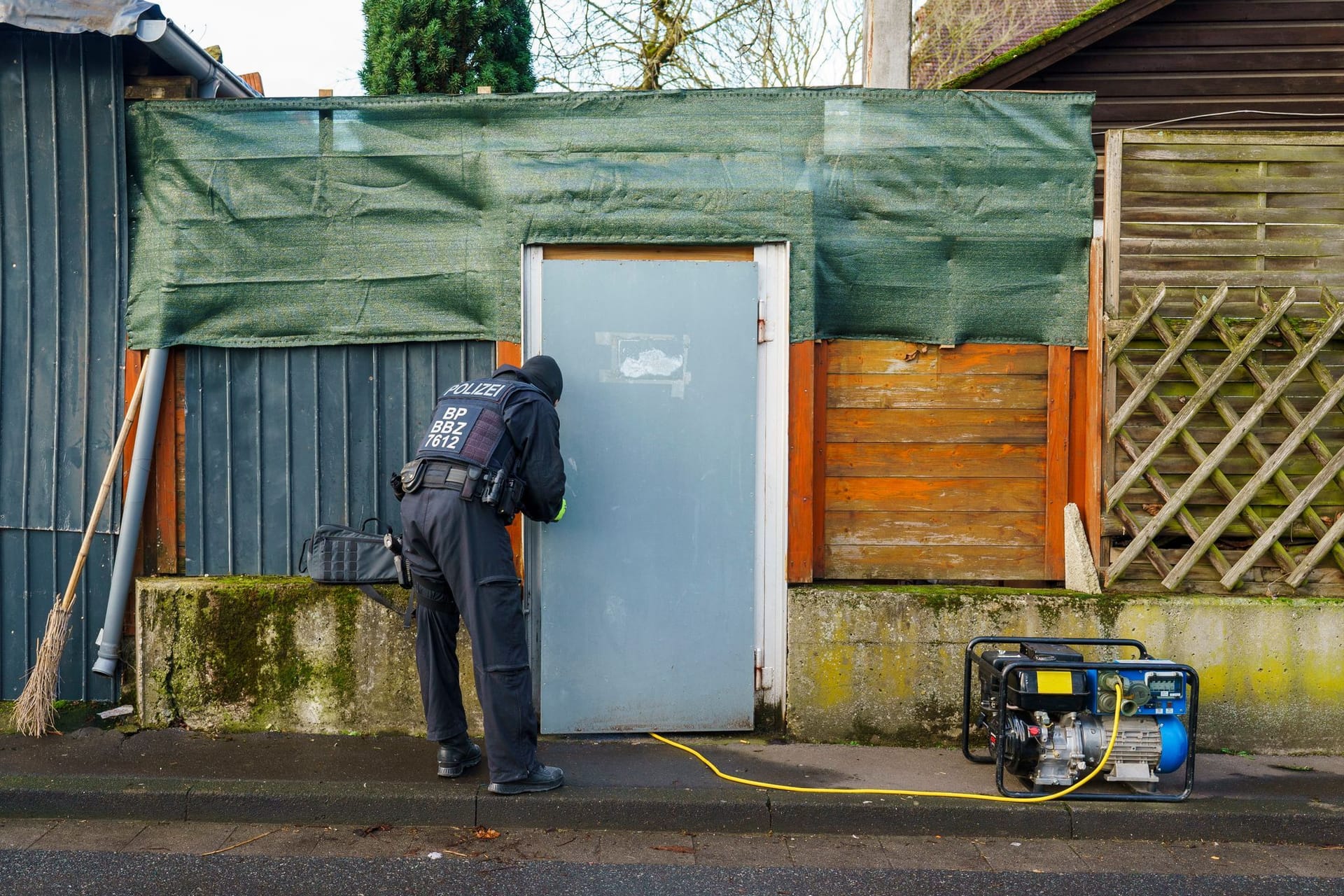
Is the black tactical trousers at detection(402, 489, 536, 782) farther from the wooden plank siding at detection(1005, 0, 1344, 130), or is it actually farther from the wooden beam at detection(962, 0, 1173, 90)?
the wooden plank siding at detection(1005, 0, 1344, 130)

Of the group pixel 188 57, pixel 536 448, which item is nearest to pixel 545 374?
pixel 536 448

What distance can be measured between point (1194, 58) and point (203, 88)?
7.70 metres

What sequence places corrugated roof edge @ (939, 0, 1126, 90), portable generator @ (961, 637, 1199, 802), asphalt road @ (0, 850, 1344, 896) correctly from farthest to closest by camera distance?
corrugated roof edge @ (939, 0, 1126, 90) < portable generator @ (961, 637, 1199, 802) < asphalt road @ (0, 850, 1344, 896)

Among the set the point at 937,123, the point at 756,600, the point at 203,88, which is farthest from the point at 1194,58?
the point at 203,88

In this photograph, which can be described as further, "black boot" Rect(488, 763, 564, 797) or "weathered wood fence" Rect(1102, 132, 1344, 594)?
"weathered wood fence" Rect(1102, 132, 1344, 594)

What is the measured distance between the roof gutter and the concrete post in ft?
11.6

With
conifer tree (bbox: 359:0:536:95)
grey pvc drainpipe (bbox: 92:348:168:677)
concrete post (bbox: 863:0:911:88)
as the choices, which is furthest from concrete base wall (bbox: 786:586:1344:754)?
conifer tree (bbox: 359:0:536:95)

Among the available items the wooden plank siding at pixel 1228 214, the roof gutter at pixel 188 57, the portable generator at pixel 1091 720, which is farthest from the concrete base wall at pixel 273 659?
the wooden plank siding at pixel 1228 214

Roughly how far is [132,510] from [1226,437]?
18.0 feet

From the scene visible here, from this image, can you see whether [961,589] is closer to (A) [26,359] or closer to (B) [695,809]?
(B) [695,809]

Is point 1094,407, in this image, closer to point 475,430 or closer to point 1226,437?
point 1226,437

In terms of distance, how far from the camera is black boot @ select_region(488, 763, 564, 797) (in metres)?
4.33

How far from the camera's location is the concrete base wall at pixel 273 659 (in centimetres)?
505

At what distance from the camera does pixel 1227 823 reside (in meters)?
4.30
